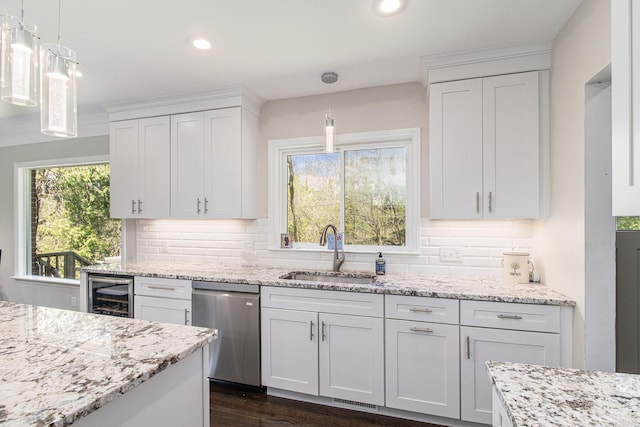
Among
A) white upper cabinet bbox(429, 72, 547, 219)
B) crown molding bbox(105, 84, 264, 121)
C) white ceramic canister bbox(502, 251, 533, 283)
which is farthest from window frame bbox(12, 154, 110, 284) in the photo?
white ceramic canister bbox(502, 251, 533, 283)

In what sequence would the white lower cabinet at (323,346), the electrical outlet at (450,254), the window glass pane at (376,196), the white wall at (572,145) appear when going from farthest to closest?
the window glass pane at (376,196)
the electrical outlet at (450,254)
the white lower cabinet at (323,346)
the white wall at (572,145)

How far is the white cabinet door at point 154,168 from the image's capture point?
3.22 metres

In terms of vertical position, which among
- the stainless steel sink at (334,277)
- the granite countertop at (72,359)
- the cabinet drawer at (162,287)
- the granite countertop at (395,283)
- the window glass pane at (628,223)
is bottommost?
the cabinet drawer at (162,287)

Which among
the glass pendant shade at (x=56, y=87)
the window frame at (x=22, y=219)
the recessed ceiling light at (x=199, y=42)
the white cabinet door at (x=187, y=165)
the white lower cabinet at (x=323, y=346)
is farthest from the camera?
the window frame at (x=22, y=219)

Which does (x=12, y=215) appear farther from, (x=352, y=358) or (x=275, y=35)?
(x=352, y=358)

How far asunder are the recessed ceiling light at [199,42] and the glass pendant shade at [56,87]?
94cm

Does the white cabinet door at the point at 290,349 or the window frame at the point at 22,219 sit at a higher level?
the window frame at the point at 22,219

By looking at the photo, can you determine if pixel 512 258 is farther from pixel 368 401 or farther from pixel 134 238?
pixel 134 238

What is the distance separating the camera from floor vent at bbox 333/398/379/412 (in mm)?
2309

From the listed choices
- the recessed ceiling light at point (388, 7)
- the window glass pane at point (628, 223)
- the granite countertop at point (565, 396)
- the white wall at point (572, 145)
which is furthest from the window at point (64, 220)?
Result: the window glass pane at point (628, 223)

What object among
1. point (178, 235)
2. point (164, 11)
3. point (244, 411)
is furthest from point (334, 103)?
point (244, 411)

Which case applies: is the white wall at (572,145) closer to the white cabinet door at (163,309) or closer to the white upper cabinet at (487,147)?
the white upper cabinet at (487,147)

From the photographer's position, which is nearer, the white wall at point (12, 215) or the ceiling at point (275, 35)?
the ceiling at point (275, 35)

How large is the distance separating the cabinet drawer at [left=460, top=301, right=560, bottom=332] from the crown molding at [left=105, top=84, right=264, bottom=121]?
8.16 ft
